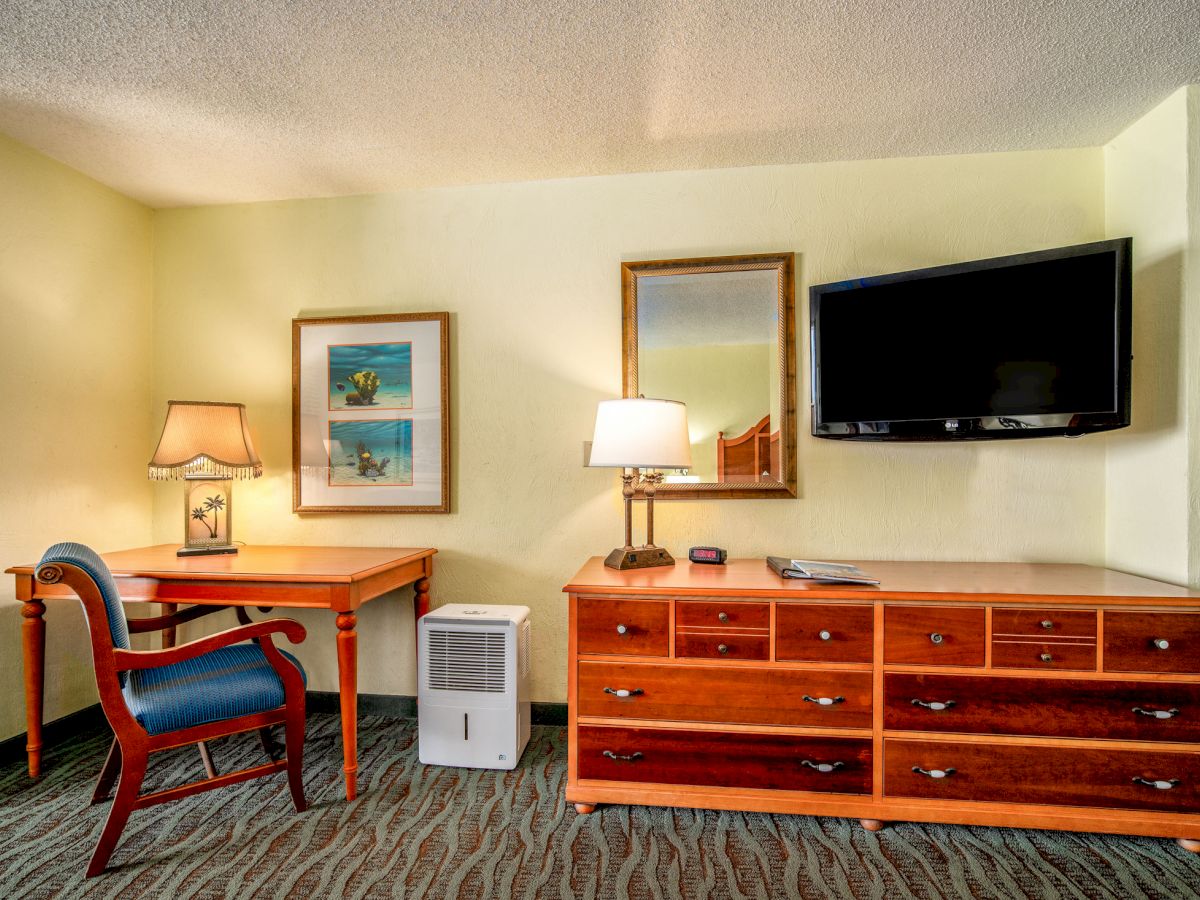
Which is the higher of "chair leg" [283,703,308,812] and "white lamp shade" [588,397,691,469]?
"white lamp shade" [588,397,691,469]

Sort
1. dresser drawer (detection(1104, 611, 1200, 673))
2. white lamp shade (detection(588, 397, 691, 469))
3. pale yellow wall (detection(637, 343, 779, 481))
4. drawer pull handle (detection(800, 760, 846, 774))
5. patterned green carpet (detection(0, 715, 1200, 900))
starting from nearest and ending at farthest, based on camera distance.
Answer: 1. patterned green carpet (detection(0, 715, 1200, 900))
2. dresser drawer (detection(1104, 611, 1200, 673))
3. drawer pull handle (detection(800, 760, 846, 774))
4. white lamp shade (detection(588, 397, 691, 469))
5. pale yellow wall (detection(637, 343, 779, 481))

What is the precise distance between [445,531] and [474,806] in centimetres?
117

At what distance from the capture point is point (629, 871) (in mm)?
1834

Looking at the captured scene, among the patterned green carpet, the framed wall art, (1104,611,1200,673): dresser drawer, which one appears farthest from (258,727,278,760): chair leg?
(1104,611,1200,673): dresser drawer

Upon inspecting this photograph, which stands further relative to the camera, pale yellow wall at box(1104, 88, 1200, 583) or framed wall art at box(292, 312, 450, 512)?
framed wall art at box(292, 312, 450, 512)

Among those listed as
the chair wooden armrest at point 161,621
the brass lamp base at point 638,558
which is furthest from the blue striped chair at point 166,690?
the brass lamp base at point 638,558

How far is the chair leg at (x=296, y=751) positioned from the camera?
81.9 inches

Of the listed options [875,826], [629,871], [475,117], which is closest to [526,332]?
[475,117]

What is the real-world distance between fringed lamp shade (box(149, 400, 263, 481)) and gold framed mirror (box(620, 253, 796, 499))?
168 cm

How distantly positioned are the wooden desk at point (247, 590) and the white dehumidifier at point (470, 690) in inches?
11.0

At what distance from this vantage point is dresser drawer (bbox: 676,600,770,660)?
6.83 ft

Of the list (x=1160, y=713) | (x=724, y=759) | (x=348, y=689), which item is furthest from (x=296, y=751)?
(x=1160, y=713)

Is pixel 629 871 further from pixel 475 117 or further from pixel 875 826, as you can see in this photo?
pixel 475 117

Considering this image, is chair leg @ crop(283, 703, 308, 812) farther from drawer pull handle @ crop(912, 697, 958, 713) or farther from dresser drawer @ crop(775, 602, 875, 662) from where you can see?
drawer pull handle @ crop(912, 697, 958, 713)
